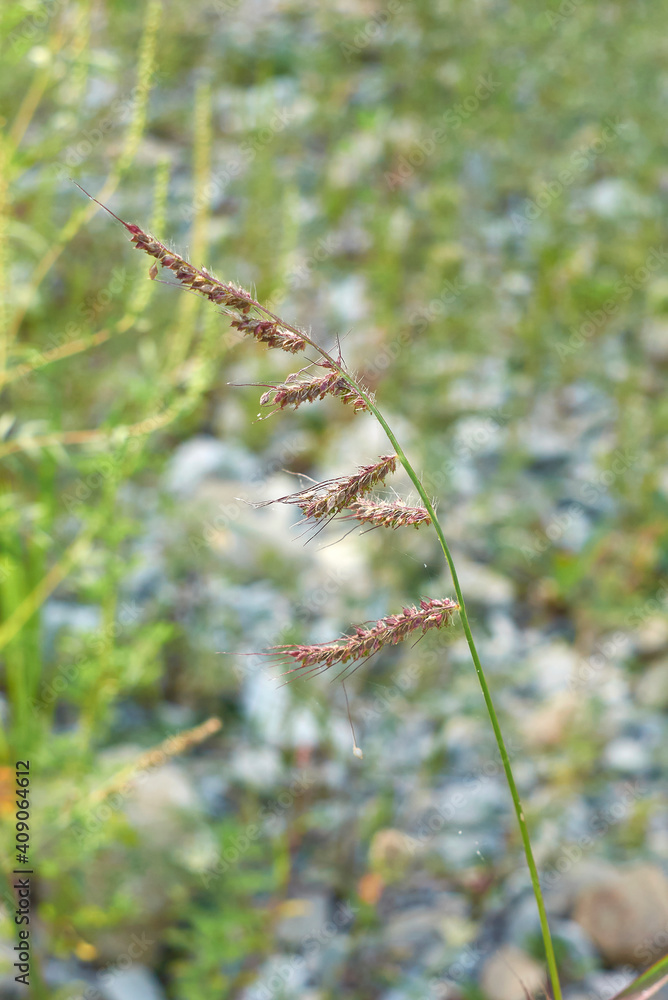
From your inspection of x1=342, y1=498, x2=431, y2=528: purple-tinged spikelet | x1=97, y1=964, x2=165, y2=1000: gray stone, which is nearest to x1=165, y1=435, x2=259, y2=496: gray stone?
x1=97, y1=964, x2=165, y2=1000: gray stone

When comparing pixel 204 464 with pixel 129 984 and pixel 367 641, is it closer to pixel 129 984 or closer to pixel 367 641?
pixel 129 984

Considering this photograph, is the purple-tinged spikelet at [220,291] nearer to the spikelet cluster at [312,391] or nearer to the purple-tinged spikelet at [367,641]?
the spikelet cluster at [312,391]

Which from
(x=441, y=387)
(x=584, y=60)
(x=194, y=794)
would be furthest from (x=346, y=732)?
(x=584, y=60)

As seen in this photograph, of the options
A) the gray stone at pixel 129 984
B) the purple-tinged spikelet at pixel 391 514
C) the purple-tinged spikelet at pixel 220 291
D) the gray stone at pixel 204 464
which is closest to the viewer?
the purple-tinged spikelet at pixel 220 291

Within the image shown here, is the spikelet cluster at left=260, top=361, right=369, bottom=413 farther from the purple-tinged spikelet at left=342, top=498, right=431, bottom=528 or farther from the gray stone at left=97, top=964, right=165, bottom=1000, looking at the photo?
the gray stone at left=97, top=964, right=165, bottom=1000

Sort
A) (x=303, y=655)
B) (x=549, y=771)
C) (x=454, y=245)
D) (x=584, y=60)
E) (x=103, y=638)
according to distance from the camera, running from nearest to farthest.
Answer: (x=303, y=655), (x=103, y=638), (x=549, y=771), (x=454, y=245), (x=584, y=60)

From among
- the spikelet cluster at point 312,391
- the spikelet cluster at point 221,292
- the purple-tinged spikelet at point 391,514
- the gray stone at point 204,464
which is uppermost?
the gray stone at point 204,464

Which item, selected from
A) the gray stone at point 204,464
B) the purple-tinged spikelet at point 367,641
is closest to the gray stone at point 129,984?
the purple-tinged spikelet at point 367,641

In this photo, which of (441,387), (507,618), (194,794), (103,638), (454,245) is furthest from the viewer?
(454,245)

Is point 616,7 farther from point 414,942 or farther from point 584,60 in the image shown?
point 414,942
